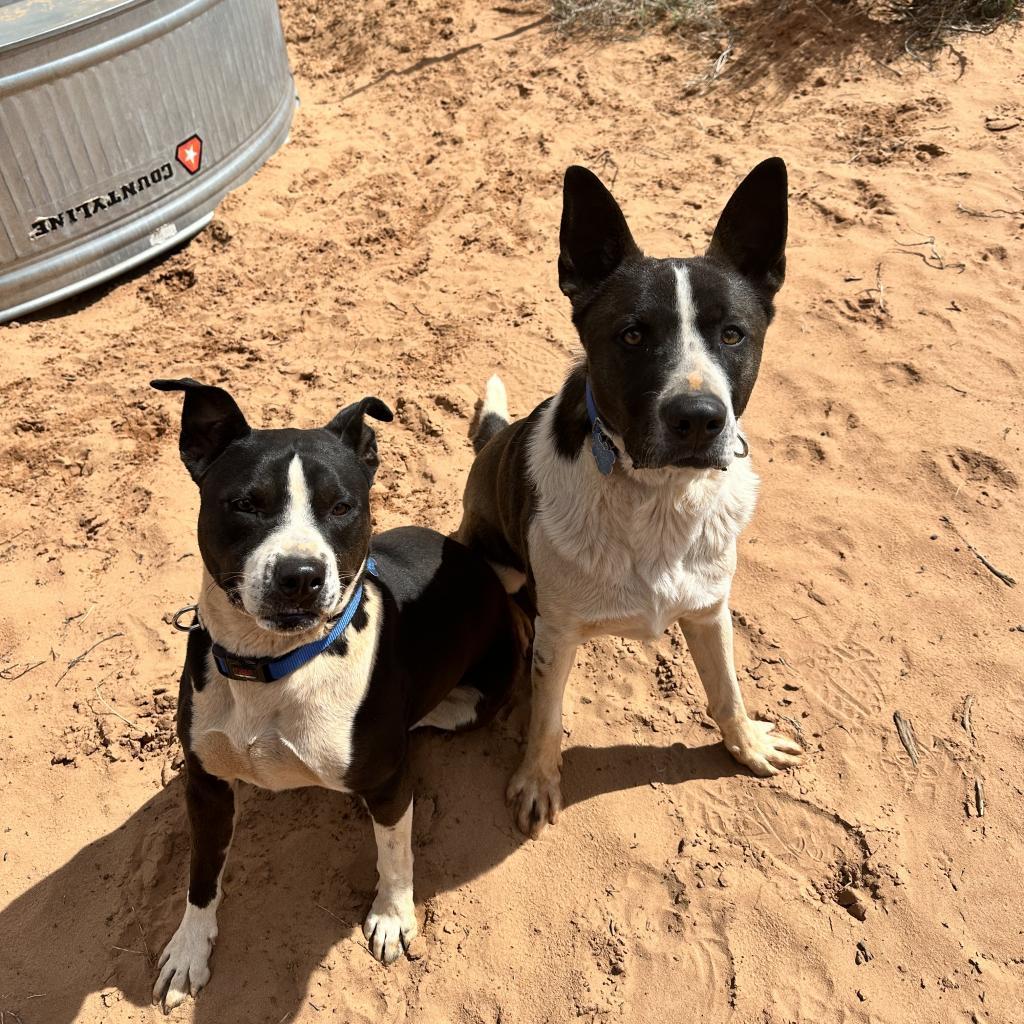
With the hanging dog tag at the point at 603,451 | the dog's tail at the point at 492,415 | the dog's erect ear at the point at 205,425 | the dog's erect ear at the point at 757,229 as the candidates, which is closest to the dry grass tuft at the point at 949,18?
the dog's tail at the point at 492,415

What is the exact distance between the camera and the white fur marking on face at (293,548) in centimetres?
254

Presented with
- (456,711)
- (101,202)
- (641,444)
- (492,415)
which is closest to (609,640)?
(456,711)

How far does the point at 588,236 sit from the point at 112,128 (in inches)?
161

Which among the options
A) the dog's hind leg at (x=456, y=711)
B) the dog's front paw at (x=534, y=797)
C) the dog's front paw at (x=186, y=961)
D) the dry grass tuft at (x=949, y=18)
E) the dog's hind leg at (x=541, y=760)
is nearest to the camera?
the dog's front paw at (x=186, y=961)

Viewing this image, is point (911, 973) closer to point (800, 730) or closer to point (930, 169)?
point (800, 730)

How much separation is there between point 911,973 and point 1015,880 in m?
0.55

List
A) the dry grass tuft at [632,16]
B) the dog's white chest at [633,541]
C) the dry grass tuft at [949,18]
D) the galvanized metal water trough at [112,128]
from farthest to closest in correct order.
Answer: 1. the dry grass tuft at [632,16]
2. the dry grass tuft at [949,18]
3. the galvanized metal water trough at [112,128]
4. the dog's white chest at [633,541]

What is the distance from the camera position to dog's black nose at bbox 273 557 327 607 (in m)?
2.51

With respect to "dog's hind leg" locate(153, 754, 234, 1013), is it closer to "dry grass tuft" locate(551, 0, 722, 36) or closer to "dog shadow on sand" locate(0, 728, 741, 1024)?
"dog shadow on sand" locate(0, 728, 741, 1024)

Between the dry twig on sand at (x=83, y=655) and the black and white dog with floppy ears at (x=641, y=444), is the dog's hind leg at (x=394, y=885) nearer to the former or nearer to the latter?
the black and white dog with floppy ears at (x=641, y=444)

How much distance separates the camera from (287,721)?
110 inches

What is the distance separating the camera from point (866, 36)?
7016 mm

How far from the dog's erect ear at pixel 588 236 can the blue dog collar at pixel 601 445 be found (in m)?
0.40

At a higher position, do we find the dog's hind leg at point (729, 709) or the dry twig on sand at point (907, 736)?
the dog's hind leg at point (729, 709)
